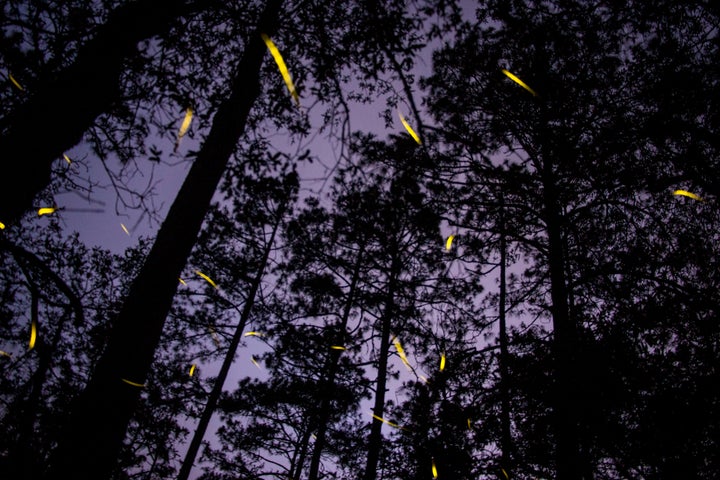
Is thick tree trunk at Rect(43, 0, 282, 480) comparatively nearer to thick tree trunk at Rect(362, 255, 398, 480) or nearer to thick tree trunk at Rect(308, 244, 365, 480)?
thick tree trunk at Rect(362, 255, 398, 480)

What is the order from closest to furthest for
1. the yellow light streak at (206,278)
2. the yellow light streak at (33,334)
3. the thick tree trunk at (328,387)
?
the yellow light streak at (33,334) < the thick tree trunk at (328,387) < the yellow light streak at (206,278)

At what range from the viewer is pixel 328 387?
31.3ft

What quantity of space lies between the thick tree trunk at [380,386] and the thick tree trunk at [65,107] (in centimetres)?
806

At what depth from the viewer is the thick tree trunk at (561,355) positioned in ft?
16.1

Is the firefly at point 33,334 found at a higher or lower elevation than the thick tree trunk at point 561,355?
lower

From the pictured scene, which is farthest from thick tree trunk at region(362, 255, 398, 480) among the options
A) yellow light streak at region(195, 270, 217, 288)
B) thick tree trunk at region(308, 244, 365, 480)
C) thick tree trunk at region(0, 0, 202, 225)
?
thick tree trunk at region(0, 0, 202, 225)

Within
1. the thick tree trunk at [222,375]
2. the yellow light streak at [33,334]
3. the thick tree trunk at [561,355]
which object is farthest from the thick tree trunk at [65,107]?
the thick tree trunk at [222,375]

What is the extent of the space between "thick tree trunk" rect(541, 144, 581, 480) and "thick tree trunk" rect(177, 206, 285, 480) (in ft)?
23.8

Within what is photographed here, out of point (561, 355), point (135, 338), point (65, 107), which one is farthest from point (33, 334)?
point (561, 355)

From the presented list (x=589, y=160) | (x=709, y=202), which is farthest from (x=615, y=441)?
(x=589, y=160)

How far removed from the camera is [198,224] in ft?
8.16

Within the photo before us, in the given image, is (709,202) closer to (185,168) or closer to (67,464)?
(185,168)

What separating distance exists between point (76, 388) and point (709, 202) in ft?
57.5

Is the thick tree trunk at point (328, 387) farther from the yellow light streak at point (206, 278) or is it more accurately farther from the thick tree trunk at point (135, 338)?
the thick tree trunk at point (135, 338)
